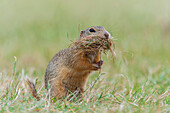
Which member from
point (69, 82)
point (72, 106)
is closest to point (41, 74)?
point (69, 82)

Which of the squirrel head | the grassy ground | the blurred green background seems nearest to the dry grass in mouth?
the squirrel head

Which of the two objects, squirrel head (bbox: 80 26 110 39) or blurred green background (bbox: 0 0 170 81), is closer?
squirrel head (bbox: 80 26 110 39)

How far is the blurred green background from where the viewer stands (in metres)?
7.76

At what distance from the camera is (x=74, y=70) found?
5.13 metres

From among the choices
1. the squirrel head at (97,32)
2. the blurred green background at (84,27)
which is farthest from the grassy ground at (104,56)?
the squirrel head at (97,32)

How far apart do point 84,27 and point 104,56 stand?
4.56ft

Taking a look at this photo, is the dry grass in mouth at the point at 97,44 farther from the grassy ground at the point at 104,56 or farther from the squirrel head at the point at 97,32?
the grassy ground at the point at 104,56

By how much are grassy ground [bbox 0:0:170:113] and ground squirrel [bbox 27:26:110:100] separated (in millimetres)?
233

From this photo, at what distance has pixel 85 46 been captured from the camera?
473cm

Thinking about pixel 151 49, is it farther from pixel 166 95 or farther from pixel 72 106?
pixel 72 106

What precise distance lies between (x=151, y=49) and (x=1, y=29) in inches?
246

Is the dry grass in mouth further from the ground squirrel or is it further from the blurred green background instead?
the blurred green background

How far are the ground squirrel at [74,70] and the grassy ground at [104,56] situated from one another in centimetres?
23

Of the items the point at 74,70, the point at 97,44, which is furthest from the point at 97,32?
the point at 74,70
